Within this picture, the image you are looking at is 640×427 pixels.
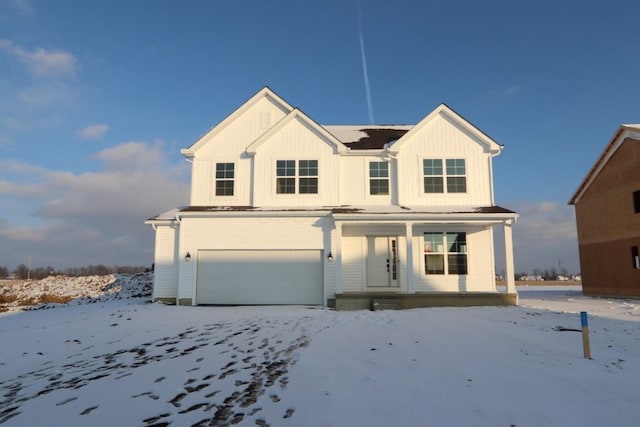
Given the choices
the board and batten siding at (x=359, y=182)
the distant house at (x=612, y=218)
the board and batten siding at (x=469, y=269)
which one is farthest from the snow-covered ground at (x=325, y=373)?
the distant house at (x=612, y=218)

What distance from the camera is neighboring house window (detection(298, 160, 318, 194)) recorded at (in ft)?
50.8

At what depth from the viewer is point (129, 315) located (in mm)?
12570

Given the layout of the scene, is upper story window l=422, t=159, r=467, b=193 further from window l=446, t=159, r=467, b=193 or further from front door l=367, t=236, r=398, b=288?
front door l=367, t=236, r=398, b=288

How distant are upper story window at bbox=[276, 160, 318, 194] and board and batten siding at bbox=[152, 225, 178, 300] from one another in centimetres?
476

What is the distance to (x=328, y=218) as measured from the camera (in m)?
14.8

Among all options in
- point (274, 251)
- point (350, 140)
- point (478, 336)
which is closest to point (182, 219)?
point (274, 251)

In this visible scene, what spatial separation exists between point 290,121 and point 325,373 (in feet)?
38.5

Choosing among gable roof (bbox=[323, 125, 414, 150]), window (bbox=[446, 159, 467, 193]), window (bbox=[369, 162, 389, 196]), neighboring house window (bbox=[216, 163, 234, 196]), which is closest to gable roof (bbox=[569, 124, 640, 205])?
window (bbox=[446, 159, 467, 193])

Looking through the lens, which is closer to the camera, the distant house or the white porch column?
the white porch column

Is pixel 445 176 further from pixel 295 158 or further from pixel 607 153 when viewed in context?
pixel 607 153

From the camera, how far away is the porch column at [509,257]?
44.9ft

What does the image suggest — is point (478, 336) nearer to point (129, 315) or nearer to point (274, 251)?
point (274, 251)

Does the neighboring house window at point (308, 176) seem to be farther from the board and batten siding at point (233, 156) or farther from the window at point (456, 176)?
the window at point (456, 176)

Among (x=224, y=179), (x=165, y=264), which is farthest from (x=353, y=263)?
(x=165, y=264)
